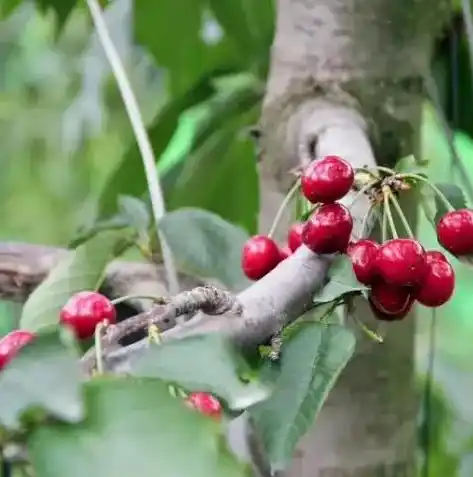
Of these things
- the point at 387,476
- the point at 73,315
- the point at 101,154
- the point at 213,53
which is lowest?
the point at 101,154

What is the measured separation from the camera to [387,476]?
1.68 feet

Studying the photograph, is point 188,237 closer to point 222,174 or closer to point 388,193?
point 388,193

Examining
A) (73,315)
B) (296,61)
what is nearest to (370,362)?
(296,61)

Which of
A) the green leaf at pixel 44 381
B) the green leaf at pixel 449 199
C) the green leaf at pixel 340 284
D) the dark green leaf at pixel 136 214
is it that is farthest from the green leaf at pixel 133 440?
the dark green leaf at pixel 136 214

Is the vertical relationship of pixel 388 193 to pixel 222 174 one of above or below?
above

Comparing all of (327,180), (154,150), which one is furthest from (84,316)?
(154,150)

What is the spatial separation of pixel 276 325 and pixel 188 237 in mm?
206

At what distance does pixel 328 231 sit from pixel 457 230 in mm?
69

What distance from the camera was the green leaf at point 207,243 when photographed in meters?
0.45

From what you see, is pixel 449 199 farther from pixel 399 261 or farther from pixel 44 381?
pixel 44 381

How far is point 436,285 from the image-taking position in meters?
0.34

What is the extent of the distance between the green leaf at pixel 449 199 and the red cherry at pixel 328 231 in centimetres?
7

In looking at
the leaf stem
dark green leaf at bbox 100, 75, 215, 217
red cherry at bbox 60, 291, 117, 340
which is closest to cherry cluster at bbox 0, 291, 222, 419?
red cherry at bbox 60, 291, 117, 340

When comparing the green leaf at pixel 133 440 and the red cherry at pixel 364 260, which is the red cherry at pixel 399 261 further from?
the green leaf at pixel 133 440
